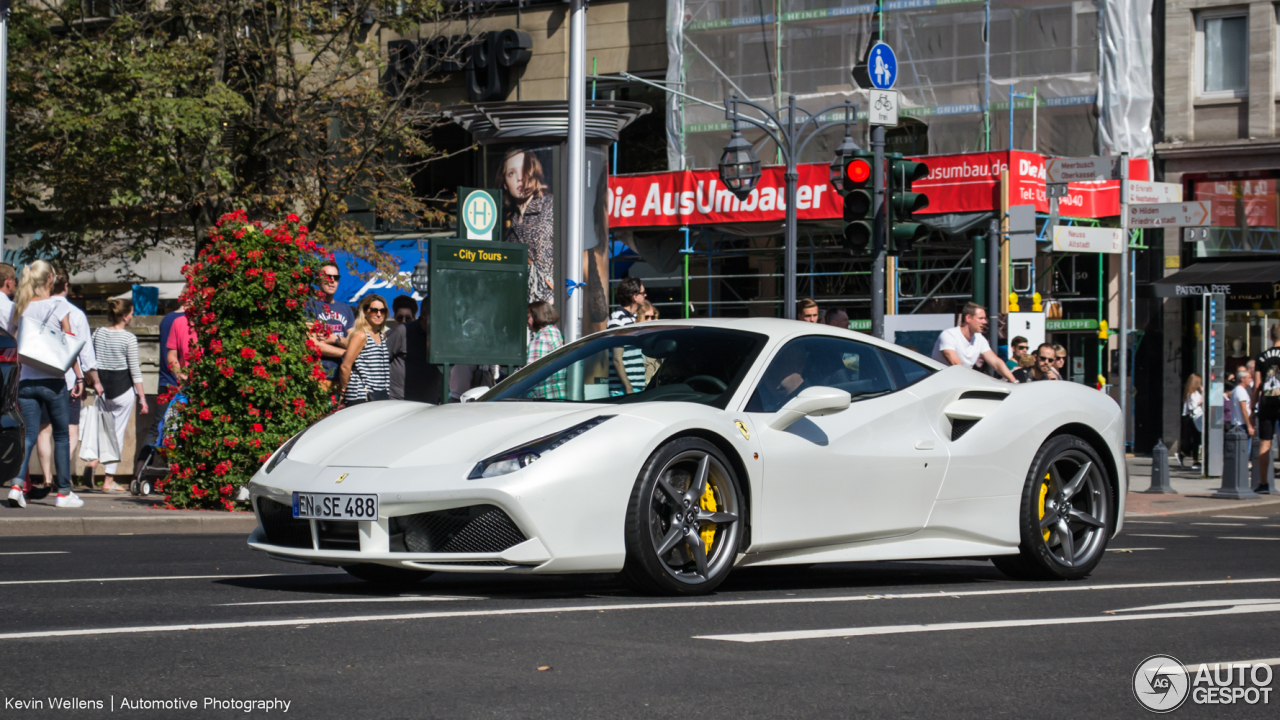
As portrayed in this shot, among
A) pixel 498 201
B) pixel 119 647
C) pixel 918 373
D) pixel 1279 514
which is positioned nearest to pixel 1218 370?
pixel 1279 514

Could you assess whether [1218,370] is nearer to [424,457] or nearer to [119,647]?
[424,457]

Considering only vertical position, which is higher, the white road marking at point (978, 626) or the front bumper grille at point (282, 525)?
the front bumper grille at point (282, 525)

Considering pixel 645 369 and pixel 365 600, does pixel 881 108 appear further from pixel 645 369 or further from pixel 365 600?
pixel 365 600

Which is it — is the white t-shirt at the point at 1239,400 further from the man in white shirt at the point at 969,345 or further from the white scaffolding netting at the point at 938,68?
the man in white shirt at the point at 969,345

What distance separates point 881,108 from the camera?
53.8 ft

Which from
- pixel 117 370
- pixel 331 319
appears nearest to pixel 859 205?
pixel 331 319

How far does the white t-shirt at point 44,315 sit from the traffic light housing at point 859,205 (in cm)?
720

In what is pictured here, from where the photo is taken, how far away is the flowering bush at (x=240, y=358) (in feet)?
39.1

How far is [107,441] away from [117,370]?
671 mm

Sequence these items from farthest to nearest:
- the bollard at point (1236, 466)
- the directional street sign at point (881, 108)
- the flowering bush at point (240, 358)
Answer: the bollard at point (1236, 466) → the directional street sign at point (881, 108) → the flowering bush at point (240, 358)

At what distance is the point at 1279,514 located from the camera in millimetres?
16609

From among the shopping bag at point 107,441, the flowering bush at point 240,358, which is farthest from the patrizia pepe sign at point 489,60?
the flowering bush at point 240,358

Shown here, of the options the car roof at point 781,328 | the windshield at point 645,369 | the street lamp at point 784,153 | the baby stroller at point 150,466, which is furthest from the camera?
the street lamp at point 784,153

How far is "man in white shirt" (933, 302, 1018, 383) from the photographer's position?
1383cm
